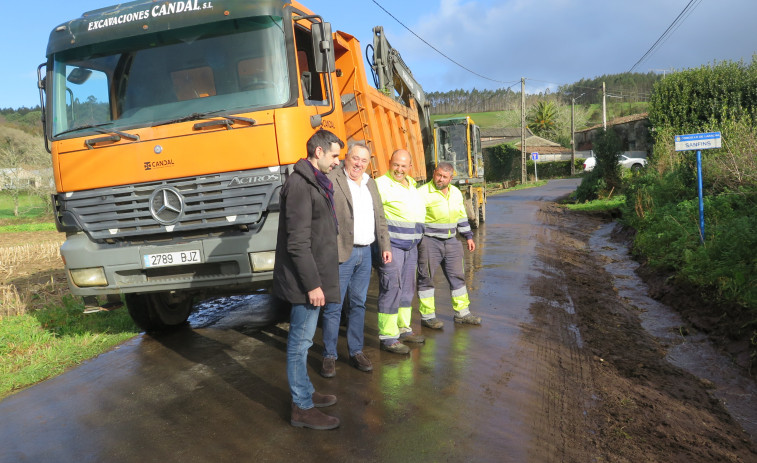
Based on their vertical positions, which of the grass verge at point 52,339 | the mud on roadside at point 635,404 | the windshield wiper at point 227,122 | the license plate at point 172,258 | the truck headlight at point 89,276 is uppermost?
the windshield wiper at point 227,122

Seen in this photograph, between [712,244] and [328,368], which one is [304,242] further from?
[712,244]

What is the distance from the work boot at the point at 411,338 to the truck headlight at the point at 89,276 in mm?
2864

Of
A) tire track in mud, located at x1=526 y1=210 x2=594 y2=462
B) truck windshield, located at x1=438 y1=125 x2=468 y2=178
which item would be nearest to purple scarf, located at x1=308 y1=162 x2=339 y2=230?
tire track in mud, located at x1=526 y1=210 x2=594 y2=462

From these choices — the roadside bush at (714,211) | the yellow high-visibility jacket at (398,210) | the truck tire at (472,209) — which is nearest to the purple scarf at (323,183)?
the yellow high-visibility jacket at (398,210)

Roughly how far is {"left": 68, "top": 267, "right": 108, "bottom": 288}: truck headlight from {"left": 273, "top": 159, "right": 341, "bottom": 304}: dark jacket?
2.43 m

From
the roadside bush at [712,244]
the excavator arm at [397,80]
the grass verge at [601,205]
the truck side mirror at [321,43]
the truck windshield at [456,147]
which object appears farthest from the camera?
the grass verge at [601,205]

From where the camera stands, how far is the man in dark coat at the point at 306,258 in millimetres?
3543

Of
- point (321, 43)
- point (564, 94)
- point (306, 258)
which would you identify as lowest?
point (306, 258)

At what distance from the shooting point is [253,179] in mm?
4961

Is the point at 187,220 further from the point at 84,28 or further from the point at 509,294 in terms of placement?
the point at 509,294

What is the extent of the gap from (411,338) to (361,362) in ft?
2.94

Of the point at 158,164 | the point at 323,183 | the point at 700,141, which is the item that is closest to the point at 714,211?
the point at 700,141

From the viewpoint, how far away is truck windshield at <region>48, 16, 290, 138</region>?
16.8ft

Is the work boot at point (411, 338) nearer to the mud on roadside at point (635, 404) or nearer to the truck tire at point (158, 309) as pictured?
the mud on roadside at point (635, 404)
